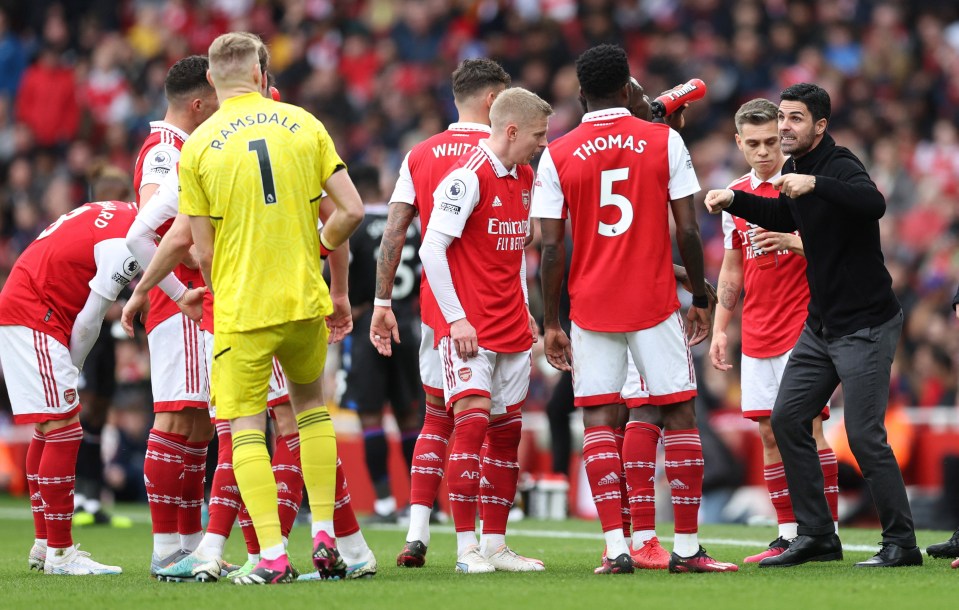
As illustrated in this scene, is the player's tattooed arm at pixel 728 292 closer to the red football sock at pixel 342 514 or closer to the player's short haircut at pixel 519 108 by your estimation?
the player's short haircut at pixel 519 108

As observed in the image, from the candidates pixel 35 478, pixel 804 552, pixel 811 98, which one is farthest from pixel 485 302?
pixel 35 478

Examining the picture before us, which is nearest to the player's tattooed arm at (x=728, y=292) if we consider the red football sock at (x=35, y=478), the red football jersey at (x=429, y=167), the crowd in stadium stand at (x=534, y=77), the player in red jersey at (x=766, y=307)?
the player in red jersey at (x=766, y=307)

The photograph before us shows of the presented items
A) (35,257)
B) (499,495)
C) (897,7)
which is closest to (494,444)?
(499,495)

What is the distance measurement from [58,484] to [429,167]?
2.67m

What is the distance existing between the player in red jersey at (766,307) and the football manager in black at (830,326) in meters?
0.76

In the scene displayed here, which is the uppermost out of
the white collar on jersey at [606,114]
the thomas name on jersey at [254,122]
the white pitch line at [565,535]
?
the white collar on jersey at [606,114]

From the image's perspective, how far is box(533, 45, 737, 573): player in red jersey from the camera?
7094 millimetres

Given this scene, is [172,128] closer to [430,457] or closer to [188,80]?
[188,80]

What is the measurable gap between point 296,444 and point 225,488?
16.2 inches

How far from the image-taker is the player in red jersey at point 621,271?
7094 millimetres

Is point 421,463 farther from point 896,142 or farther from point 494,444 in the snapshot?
point 896,142

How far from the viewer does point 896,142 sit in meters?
17.1

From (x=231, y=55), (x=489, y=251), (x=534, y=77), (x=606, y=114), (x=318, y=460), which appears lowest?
(x=318, y=460)

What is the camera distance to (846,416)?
24.0 feet
